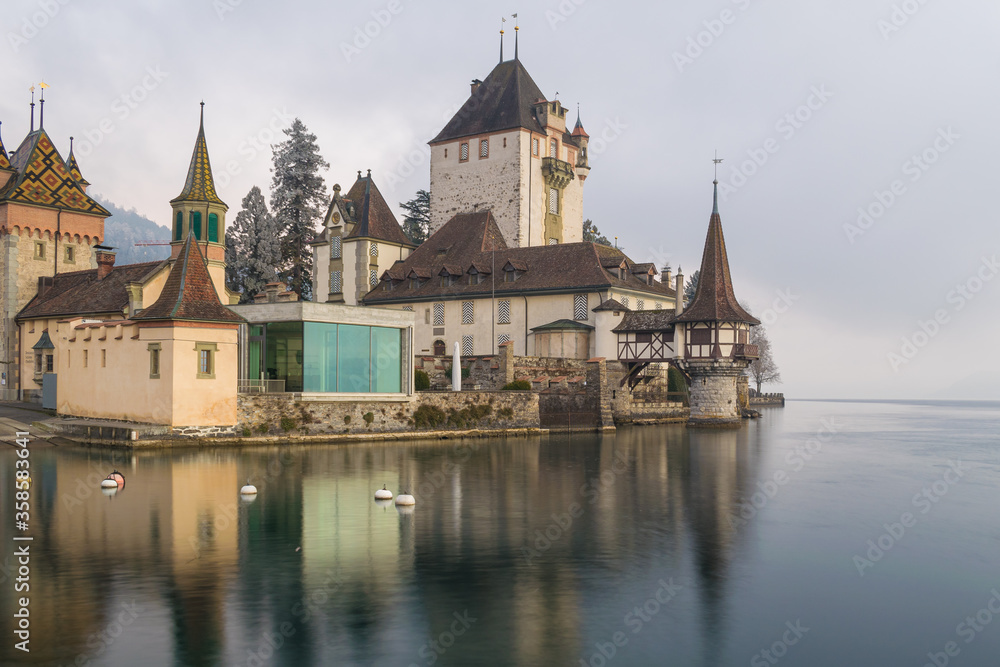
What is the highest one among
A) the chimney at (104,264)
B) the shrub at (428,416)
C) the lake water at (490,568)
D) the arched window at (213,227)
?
the arched window at (213,227)

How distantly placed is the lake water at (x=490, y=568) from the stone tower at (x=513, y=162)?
41.0m

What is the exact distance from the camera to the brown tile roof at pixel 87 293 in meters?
42.9

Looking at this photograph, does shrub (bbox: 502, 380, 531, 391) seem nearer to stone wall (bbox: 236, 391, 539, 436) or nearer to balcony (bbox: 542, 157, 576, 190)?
stone wall (bbox: 236, 391, 539, 436)

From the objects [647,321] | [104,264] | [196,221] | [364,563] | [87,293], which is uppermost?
[196,221]

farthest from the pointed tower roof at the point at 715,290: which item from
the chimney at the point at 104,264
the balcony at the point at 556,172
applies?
the chimney at the point at 104,264

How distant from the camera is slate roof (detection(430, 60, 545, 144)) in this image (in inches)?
2648

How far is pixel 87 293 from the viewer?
148 feet

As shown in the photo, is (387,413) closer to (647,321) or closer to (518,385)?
(518,385)

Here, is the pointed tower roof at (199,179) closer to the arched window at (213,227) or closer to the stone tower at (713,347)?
the arched window at (213,227)

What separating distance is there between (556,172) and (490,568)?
56.0 m

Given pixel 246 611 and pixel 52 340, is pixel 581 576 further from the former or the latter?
pixel 52 340

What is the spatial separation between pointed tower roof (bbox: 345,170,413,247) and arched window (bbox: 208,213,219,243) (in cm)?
2053

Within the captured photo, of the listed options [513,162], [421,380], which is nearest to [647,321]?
[421,380]

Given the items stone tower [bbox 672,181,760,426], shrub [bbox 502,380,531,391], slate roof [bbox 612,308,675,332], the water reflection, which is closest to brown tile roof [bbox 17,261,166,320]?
the water reflection
